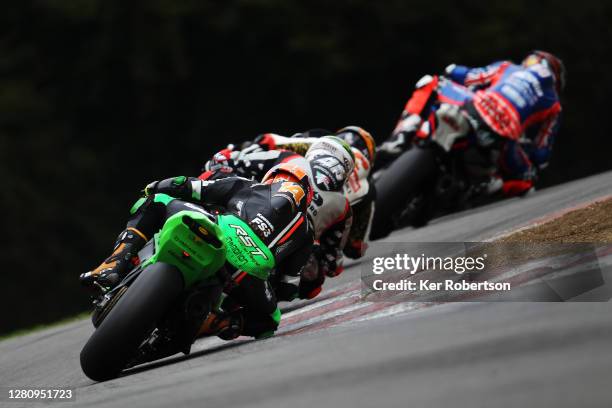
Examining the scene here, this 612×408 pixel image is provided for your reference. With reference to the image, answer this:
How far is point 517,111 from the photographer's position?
10781 millimetres

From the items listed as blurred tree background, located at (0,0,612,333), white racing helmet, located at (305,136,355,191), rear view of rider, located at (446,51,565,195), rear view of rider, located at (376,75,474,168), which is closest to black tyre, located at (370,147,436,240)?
rear view of rider, located at (376,75,474,168)

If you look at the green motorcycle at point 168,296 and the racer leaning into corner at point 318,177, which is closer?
the green motorcycle at point 168,296

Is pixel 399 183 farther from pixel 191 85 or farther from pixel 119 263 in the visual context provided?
pixel 191 85

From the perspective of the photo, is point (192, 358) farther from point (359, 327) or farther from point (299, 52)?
point (299, 52)

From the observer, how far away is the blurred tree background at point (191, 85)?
17.5 metres

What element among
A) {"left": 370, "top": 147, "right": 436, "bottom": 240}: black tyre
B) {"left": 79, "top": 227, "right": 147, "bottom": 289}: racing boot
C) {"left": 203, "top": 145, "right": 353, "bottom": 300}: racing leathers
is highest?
{"left": 79, "top": 227, "right": 147, "bottom": 289}: racing boot

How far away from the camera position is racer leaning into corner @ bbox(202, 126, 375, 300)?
7238 millimetres

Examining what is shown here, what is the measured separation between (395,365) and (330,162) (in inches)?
127

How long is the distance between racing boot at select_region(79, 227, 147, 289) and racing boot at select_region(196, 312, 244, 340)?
0.49m

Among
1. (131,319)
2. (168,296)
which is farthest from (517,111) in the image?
(131,319)

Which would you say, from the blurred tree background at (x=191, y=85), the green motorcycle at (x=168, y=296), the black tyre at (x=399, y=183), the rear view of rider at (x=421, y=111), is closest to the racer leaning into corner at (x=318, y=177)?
the green motorcycle at (x=168, y=296)

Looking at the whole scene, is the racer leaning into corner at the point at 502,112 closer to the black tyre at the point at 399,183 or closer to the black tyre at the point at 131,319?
the black tyre at the point at 399,183

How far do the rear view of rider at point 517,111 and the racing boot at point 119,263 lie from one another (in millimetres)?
4954

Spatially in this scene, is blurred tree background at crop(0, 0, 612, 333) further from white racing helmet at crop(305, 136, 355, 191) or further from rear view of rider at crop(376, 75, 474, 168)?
white racing helmet at crop(305, 136, 355, 191)
